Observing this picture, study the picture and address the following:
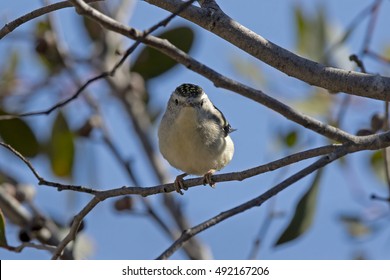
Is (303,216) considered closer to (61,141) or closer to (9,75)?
(61,141)

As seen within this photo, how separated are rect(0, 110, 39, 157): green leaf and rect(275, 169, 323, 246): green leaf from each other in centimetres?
172

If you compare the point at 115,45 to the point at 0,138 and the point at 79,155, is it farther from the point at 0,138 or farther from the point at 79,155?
the point at 0,138

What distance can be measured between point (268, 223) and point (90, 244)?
166 centimetres

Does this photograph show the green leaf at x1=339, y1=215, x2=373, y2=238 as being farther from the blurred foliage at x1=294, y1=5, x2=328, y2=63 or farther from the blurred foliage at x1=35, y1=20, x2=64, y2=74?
the blurred foliage at x1=35, y1=20, x2=64, y2=74

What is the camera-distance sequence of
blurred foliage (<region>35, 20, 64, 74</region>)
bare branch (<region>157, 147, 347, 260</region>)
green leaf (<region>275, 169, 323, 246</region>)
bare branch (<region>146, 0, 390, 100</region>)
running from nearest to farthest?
bare branch (<region>146, 0, 390, 100</region>)
bare branch (<region>157, 147, 347, 260</region>)
green leaf (<region>275, 169, 323, 246</region>)
blurred foliage (<region>35, 20, 64, 74</region>)

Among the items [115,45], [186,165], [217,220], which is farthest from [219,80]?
[115,45]

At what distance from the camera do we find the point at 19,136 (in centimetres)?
434

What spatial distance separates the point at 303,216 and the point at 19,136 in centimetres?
180

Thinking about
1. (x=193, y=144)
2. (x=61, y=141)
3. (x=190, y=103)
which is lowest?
(x=193, y=144)

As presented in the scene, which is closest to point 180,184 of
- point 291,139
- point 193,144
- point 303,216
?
point 193,144

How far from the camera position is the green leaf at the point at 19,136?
14.0 ft

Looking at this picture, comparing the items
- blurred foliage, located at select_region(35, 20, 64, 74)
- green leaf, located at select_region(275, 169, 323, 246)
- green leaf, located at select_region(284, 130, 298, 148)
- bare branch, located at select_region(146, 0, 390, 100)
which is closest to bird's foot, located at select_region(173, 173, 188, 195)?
green leaf, located at select_region(275, 169, 323, 246)

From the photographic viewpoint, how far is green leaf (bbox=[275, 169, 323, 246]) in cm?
361

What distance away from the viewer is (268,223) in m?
3.73
